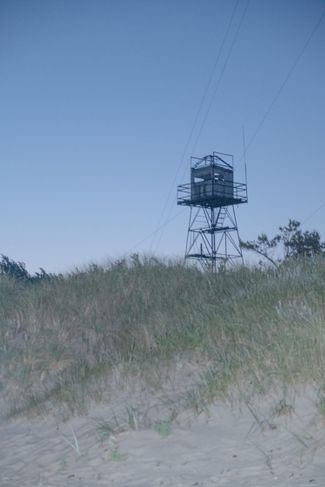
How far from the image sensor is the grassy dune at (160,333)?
569cm

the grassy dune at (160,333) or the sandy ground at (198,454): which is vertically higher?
the grassy dune at (160,333)

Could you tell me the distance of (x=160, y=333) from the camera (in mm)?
7730

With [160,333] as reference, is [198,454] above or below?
below

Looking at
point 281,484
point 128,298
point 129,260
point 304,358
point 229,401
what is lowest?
point 281,484

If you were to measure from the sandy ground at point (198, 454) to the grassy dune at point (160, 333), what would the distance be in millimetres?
279

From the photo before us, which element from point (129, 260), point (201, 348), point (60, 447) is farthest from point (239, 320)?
point (129, 260)

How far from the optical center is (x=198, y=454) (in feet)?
15.4

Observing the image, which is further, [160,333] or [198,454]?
[160,333]

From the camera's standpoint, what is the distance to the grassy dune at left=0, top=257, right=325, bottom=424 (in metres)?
5.69

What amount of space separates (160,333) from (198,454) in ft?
10.1

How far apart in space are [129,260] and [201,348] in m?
5.59

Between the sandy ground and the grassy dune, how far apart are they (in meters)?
0.28

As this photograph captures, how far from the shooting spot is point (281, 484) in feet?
12.8

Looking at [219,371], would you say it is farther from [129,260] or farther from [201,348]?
[129,260]
